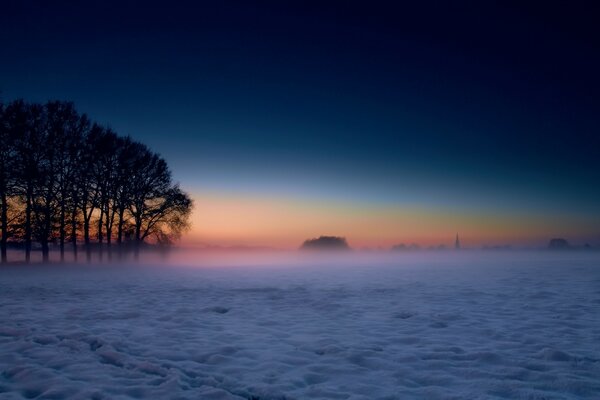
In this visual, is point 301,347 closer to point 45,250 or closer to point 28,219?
point 28,219

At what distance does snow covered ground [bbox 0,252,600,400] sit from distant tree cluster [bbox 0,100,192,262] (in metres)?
19.6

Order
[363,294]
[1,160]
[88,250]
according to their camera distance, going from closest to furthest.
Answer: [363,294] < [1,160] < [88,250]

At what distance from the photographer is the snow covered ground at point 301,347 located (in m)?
5.33

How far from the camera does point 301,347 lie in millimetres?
7461

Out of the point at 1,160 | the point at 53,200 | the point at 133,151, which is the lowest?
the point at 53,200

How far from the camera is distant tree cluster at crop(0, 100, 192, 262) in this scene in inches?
1115

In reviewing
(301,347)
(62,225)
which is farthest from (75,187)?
(301,347)

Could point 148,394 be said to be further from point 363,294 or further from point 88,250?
point 88,250

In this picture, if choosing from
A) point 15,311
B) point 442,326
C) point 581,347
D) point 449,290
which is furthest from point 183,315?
point 449,290

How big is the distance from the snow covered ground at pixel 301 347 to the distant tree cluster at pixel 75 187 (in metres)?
19.6

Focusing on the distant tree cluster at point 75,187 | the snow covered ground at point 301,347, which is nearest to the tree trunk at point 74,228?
the distant tree cluster at point 75,187

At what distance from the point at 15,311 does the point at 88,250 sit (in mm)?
25940

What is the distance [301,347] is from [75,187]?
104ft

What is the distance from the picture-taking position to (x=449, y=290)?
625 inches
